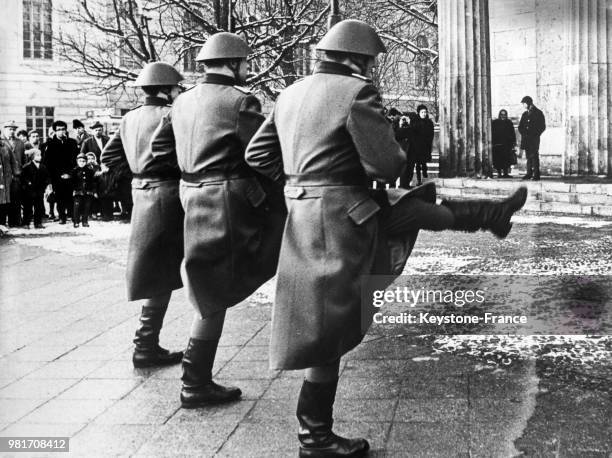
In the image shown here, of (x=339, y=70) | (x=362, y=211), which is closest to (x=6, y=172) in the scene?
(x=339, y=70)

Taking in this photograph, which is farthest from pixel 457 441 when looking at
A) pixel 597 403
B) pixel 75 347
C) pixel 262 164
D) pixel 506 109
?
pixel 506 109

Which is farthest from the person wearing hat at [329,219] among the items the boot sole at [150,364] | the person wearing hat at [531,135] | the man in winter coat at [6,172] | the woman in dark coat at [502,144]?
the woman in dark coat at [502,144]

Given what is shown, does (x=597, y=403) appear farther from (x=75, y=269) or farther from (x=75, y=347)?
(x=75, y=269)

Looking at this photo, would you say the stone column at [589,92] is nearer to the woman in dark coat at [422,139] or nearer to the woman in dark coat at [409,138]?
the woman in dark coat at [409,138]

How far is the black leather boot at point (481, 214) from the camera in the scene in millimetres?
4535

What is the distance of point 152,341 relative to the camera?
231 inches

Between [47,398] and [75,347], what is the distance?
1.34 metres

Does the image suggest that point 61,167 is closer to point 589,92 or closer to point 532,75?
point 589,92

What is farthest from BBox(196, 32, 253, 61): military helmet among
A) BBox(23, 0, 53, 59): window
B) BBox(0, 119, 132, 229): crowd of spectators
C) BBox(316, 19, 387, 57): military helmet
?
BBox(23, 0, 53, 59): window

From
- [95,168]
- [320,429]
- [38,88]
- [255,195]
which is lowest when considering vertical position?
[320,429]

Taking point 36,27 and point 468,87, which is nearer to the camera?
point 468,87

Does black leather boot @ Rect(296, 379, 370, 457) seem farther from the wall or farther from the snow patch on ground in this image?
the wall

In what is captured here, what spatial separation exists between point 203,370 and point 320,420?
115cm

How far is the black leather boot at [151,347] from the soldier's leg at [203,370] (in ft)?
2.84
